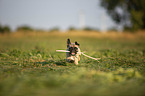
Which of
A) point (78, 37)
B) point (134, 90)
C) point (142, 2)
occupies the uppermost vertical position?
point (142, 2)

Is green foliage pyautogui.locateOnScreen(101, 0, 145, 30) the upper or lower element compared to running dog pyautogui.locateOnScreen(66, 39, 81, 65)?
upper

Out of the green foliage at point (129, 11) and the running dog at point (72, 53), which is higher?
the green foliage at point (129, 11)

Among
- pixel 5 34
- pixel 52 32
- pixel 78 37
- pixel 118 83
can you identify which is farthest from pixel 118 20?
pixel 118 83

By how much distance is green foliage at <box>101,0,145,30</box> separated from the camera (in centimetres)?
2945

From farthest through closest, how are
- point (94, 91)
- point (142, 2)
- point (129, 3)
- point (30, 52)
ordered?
1. point (129, 3)
2. point (142, 2)
3. point (30, 52)
4. point (94, 91)

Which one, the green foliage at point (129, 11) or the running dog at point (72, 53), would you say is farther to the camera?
the green foliage at point (129, 11)

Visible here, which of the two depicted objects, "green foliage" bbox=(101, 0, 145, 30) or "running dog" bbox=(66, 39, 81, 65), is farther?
"green foliage" bbox=(101, 0, 145, 30)

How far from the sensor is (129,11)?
31.5 meters

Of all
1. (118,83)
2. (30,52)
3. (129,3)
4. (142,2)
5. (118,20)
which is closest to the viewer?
(118,83)

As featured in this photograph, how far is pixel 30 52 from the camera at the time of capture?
807cm

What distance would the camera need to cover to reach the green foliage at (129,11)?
29.5 meters

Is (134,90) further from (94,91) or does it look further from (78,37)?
(78,37)

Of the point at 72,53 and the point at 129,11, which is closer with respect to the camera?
the point at 72,53

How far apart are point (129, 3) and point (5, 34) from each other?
22218 mm
